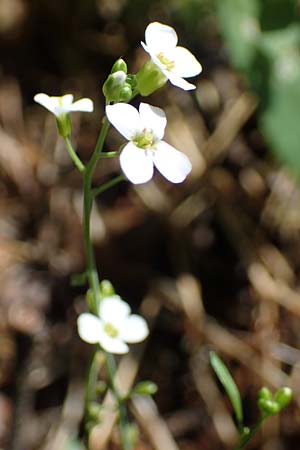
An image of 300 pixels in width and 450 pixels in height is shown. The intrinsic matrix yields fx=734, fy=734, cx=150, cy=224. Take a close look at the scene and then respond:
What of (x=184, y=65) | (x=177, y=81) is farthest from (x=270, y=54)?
(x=177, y=81)

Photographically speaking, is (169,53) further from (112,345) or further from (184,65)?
(112,345)

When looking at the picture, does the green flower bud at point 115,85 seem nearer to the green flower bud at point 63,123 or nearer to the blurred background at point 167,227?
the green flower bud at point 63,123

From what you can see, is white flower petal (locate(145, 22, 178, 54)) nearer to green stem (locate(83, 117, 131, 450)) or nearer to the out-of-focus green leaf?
green stem (locate(83, 117, 131, 450))

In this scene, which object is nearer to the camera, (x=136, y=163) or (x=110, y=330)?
(x=136, y=163)

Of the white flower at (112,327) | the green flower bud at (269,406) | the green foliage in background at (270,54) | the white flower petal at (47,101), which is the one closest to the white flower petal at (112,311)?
the white flower at (112,327)

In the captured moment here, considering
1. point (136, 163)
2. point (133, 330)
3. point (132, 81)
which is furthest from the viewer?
point (133, 330)

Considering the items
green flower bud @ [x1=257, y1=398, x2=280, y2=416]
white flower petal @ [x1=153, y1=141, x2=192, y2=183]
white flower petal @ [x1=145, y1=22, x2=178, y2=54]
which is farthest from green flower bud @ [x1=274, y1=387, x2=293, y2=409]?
white flower petal @ [x1=145, y1=22, x2=178, y2=54]
